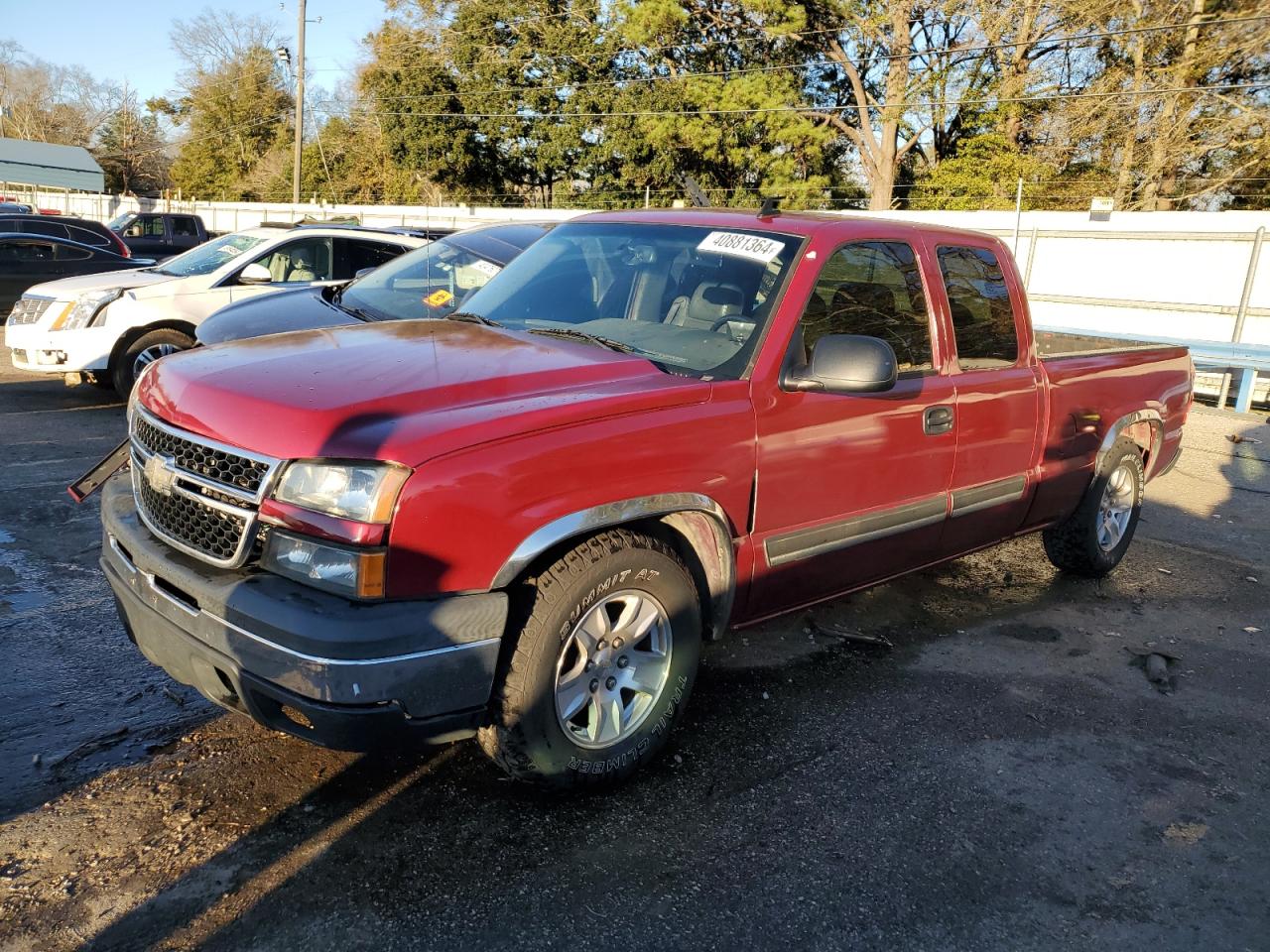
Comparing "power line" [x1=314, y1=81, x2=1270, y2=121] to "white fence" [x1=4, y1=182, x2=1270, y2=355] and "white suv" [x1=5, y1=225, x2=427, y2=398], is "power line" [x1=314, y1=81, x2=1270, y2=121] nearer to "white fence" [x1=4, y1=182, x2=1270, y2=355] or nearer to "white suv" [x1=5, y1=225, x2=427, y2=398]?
"white fence" [x1=4, y1=182, x2=1270, y2=355]

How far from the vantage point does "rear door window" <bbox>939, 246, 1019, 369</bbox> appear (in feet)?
14.9

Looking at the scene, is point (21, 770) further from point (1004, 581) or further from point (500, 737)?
point (1004, 581)

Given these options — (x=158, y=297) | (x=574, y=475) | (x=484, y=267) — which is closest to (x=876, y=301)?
(x=574, y=475)

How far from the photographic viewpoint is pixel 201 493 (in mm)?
2971

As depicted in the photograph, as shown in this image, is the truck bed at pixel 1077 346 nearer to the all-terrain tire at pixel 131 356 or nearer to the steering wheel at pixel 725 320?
the steering wheel at pixel 725 320

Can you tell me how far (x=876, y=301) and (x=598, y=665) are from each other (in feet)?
6.57

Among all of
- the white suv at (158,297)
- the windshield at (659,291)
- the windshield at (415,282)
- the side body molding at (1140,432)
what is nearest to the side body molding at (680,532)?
the windshield at (659,291)

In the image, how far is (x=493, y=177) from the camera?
133 feet

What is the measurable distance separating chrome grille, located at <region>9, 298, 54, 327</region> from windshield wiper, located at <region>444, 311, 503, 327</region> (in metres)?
6.34

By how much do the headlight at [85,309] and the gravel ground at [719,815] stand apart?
4556 millimetres

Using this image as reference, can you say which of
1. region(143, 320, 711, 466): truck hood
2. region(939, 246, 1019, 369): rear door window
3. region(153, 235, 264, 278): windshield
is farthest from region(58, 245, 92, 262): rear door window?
region(939, 246, 1019, 369): rear door window

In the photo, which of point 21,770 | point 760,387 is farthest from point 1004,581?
point 21,770

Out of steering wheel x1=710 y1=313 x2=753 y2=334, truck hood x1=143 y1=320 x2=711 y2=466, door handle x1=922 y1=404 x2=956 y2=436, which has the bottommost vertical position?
door handle x1=922 y1=404 x2=956 y2=436

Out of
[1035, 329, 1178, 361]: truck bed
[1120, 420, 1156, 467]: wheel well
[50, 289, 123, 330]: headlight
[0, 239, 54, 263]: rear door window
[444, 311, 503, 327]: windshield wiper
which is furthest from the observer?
[0, 239, 54, 263]: rear door window
